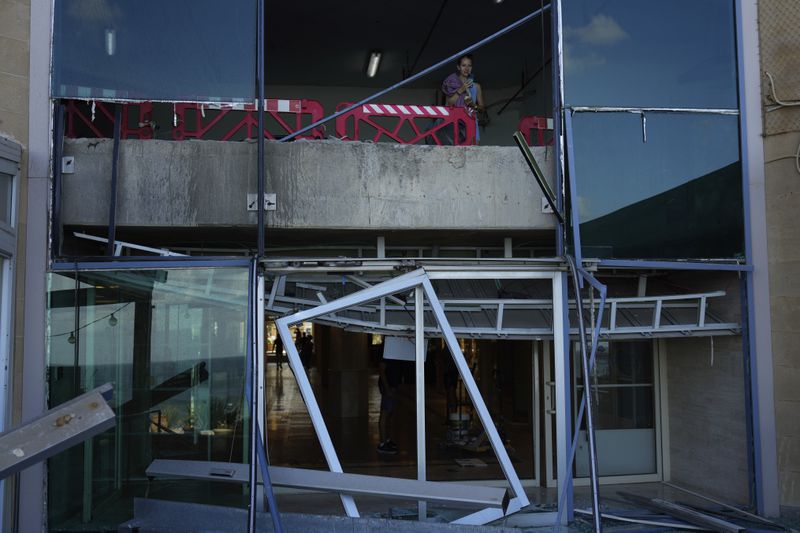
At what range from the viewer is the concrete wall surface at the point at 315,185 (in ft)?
25.8

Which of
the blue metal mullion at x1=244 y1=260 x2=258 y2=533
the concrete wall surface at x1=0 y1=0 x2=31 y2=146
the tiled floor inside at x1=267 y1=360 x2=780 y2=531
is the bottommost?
the tiled floor inside at x1=267 y1=360 x2=780 y2=531

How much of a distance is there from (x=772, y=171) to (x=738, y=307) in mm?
1540

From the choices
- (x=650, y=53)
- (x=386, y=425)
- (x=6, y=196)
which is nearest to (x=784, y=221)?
(x=650, y=53)

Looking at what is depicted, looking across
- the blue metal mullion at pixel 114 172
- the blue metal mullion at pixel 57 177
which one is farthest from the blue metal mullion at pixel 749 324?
the blue metal mullion at pixel 57 177

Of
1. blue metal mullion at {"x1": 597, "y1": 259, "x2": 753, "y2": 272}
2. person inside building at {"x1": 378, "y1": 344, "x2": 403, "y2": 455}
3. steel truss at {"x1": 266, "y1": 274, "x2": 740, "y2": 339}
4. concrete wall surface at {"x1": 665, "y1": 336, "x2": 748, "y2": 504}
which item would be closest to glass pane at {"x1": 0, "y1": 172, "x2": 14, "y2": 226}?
steel truss at {"x1": 266, "y1": 274, "x2": 740, "y2": 339}

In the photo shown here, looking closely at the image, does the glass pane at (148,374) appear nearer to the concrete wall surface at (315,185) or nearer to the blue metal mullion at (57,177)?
the blue metal mullion at (57,177)

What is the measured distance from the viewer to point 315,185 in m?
8.09

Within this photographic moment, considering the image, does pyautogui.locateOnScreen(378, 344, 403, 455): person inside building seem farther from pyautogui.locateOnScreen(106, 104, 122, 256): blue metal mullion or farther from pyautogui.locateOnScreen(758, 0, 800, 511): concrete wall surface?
pyautogui.locateOnScreen(758, 0, 800, 511): concrete wall surface

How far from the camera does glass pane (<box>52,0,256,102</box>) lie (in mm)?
7363

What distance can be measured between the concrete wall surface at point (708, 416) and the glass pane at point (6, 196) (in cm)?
770

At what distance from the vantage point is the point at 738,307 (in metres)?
8.45

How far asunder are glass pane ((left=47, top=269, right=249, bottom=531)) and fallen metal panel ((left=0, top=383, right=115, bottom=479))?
4.44 meters

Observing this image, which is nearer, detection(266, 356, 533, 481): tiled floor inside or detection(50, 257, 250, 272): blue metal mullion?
detection(50, 257, 250, 272): blue metal mullion

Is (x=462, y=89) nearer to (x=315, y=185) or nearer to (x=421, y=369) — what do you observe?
A: (x=315, y=185)
